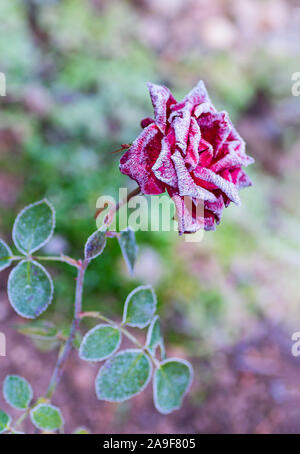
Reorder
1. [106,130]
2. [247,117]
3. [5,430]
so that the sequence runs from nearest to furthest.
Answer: [5,430] < [106,130] < [247,117]

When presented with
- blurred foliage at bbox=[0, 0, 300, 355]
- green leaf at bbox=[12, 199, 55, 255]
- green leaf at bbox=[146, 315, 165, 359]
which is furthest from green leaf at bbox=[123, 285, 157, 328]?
blurred foliage at bbox=[0, 0, 300, 355]

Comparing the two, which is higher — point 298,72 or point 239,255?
point 298,72

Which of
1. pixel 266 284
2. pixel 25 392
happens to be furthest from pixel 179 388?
pixel 266 284

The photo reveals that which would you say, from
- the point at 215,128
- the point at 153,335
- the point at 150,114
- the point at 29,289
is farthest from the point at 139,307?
the point at 150,114

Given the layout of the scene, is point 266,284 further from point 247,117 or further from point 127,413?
point 247,117

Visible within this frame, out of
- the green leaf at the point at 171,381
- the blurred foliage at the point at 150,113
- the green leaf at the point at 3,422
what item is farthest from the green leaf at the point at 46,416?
the blurred foliage at the point at 150,113

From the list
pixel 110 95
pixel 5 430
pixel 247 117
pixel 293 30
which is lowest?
pixel 5 430

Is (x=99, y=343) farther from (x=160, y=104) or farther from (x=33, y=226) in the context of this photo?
(x=160, y=104)

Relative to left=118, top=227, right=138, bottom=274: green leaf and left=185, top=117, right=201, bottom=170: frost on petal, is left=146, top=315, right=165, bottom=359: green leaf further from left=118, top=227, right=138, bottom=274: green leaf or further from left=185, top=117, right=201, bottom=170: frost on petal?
left=185, top=117, right=201, bottom=170: frost on petal
